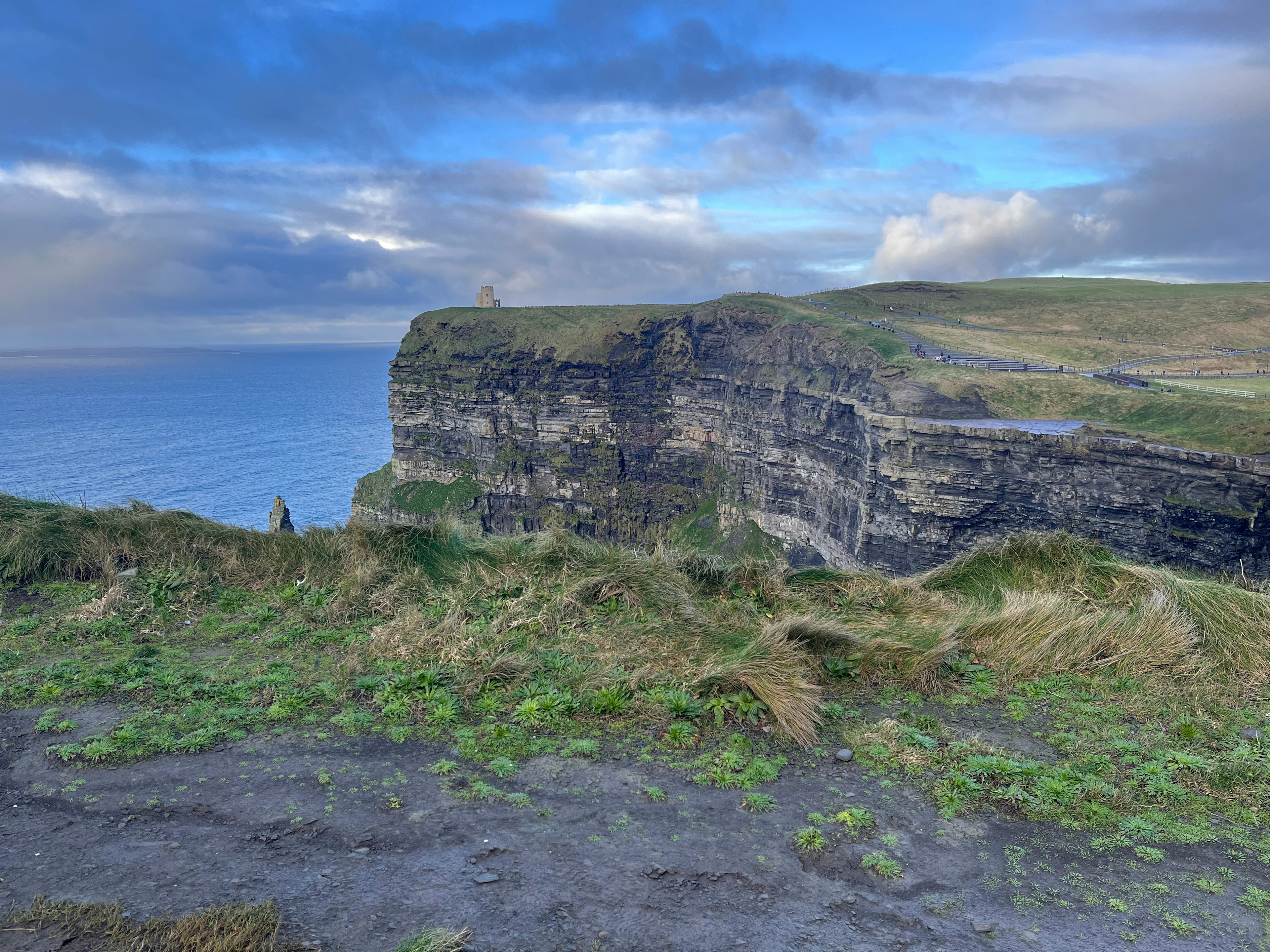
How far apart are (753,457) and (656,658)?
2454 inches

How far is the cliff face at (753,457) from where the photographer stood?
3838cm

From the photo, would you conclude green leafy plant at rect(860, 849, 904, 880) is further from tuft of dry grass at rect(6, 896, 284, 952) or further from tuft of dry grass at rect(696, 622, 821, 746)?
tuft of dry grass at rect(6, 896, 284, 952)

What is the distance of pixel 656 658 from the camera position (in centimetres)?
641

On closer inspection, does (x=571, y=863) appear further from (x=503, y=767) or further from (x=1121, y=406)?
(x=1121, y=406)

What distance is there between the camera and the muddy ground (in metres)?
3.56

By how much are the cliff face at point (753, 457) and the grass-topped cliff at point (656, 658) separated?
173 cm

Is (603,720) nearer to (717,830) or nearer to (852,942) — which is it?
(717,830)

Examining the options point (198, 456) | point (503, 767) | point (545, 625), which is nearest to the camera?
point (503, 767)

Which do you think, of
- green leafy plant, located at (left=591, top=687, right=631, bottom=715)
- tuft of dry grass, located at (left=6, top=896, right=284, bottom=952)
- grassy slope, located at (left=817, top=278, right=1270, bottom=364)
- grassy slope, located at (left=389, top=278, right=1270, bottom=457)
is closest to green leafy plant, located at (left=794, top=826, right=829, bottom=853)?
green leafy plant, located at (left=591, top=687, right=631, bottom=715)

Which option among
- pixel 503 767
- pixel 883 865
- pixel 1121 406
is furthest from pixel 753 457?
pixel 883 865

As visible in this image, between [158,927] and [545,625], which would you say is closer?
[158,927]

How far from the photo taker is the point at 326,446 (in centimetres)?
13825

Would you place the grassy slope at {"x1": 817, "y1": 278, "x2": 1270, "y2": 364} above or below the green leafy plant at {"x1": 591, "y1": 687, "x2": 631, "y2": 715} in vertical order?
→ above

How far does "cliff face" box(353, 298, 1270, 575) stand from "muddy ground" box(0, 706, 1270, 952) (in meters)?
4.62
